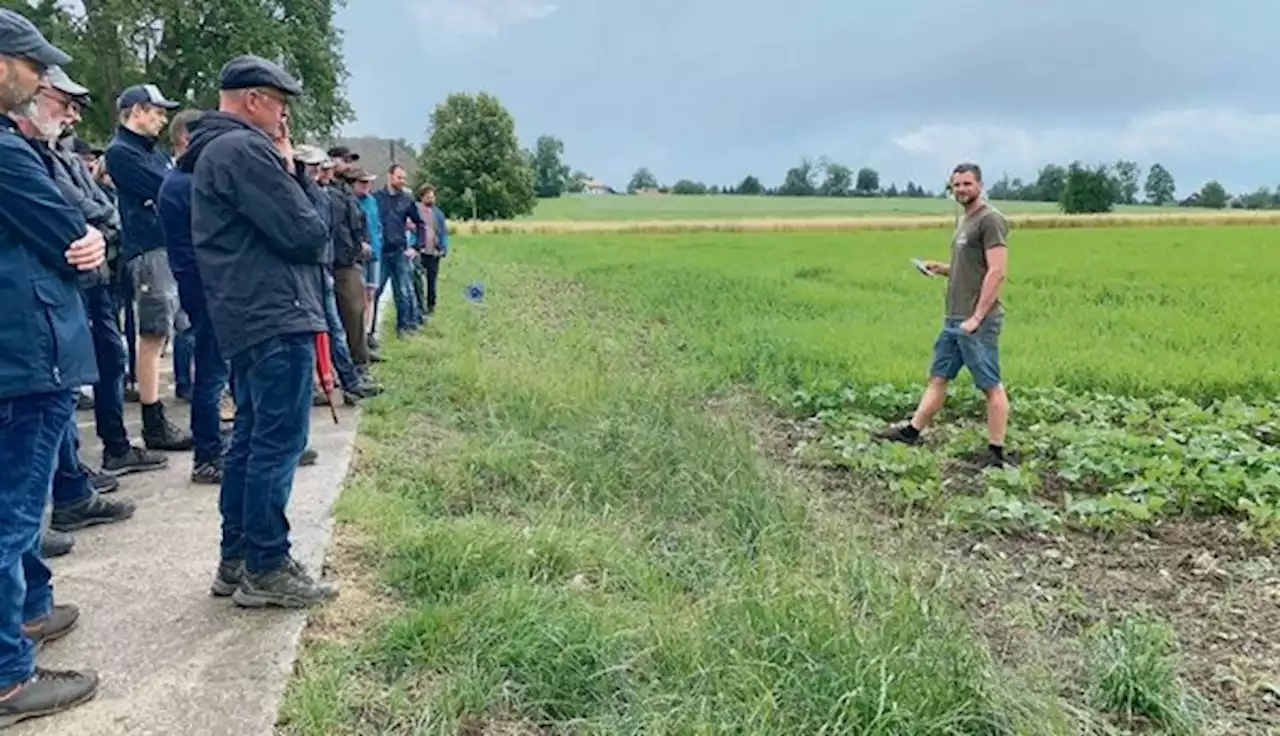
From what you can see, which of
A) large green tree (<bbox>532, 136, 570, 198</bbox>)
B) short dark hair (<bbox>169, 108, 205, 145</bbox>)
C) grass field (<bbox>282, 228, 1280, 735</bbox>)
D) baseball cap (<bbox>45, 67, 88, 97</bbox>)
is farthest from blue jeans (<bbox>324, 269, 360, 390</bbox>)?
large green tree (<bbox>532, 136, 570, 198</bbox>)

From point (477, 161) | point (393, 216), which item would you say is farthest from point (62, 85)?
point (477, 161)

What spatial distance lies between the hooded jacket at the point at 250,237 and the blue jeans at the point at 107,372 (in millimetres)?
2092

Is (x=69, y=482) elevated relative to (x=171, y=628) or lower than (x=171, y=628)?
elevated

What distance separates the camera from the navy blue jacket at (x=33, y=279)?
2836mm

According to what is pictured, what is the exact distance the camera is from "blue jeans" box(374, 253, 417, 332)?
407 inches

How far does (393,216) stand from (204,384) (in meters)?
5.37

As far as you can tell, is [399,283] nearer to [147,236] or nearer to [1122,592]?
[147,236]

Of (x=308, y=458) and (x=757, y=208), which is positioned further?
(x=757, y=208)

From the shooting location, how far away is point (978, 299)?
6.28m

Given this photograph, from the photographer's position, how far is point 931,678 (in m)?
2.85

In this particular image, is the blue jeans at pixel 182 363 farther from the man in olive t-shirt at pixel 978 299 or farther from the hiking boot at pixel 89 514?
the man in olive t-shirt at pixel 978 299

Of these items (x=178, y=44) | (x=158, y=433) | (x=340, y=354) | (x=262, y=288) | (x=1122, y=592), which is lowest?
(x=1122, y=592)

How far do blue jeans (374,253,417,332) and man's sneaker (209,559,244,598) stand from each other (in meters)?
6.68

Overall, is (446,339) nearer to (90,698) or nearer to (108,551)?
(108,551)
